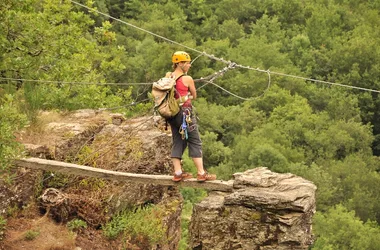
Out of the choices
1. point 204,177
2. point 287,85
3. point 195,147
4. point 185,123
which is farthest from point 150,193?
point 287,85

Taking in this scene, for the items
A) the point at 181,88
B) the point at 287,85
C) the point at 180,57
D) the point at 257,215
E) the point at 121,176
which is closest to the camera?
the point at 180,57

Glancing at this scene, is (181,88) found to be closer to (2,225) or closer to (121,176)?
(121,176)

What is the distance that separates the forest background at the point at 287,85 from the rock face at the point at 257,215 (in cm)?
1297

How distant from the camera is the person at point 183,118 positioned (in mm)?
10594

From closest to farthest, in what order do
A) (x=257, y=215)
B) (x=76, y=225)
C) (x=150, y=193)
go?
(x=257, y=215) → (x=76, y=225) → (x=150, y=193)

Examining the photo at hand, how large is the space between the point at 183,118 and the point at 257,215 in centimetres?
169

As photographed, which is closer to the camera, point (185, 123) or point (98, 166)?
point (185, 123)

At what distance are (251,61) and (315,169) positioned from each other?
2264cm

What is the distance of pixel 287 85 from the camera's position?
248ft

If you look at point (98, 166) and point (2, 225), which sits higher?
point (98, 166)

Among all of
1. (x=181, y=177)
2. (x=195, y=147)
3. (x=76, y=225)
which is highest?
(x=195, y=147)

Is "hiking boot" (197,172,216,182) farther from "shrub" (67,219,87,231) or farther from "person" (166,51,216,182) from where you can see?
"shrub" (67,219,87,231)

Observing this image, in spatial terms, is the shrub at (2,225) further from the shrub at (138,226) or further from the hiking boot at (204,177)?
the hiking boot at (204,177)

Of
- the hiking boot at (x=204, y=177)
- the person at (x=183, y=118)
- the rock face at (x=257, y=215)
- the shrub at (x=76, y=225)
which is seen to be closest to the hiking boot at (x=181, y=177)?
the person at (x=183, y=118)
